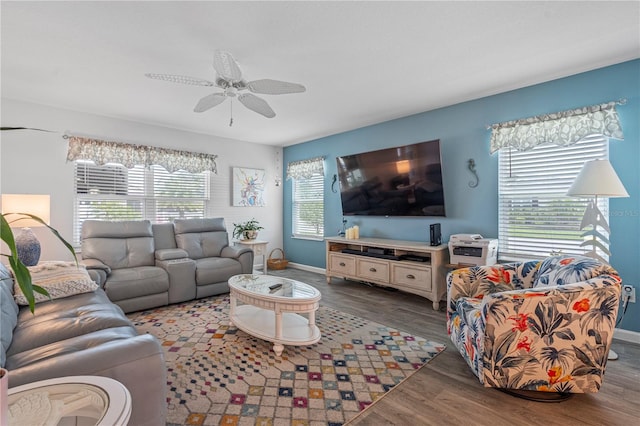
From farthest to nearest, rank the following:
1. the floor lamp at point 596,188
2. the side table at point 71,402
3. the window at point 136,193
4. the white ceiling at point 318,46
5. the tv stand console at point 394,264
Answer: the window at point 136,193 → the tv stand console at point 394,264 → the floor lamp at point 596,188 → the white ceiling at point 318,46 → the side table at point 71,402

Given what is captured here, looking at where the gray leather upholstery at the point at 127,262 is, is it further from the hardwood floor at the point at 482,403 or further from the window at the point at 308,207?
the hardwood floor at the point at 482,403

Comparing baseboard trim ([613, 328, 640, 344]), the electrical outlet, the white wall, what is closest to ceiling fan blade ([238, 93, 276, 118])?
the white wall

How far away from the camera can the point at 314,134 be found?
204 inches

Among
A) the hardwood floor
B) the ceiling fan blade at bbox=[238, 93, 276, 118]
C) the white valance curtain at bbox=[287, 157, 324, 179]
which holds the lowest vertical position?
the hardwood floor

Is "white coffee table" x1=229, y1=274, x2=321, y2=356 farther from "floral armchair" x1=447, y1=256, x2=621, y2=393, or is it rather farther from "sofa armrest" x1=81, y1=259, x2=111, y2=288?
"sofa armrest" x1=81, y1=259, x2=111, y2=288

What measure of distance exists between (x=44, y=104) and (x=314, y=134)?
3.57 m

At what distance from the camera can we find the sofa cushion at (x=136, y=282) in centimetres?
316

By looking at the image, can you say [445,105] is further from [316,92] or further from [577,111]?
[316,92]

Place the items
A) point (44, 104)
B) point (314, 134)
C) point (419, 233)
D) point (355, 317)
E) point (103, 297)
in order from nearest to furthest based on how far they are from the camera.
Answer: point (103, 297) → point (355, 317) → point (44, 104) → point (419, 233) → point (314, 134)

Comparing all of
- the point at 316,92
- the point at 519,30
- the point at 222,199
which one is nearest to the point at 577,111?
the point at 519,30

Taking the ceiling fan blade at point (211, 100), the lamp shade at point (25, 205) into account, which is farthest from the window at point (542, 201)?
the lamp shade at point (25, 205)

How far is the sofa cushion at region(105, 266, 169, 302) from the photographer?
10.4 ft

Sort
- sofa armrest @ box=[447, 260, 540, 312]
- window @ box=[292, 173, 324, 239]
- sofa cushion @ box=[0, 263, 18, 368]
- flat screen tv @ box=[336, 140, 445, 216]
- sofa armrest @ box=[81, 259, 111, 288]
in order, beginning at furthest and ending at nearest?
window @ box=[292, 173, 324, 239] → flat screen tv @ box=[336, 140, 445, 216] → sofa armrest @ box=[81, 259, 111, 288] → sofa armrest @ box=[447, 260, 540, 312] → sofa cushion @ box=[0, 263, 18, 368]

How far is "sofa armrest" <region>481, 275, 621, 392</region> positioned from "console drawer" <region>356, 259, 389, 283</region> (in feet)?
6.84
